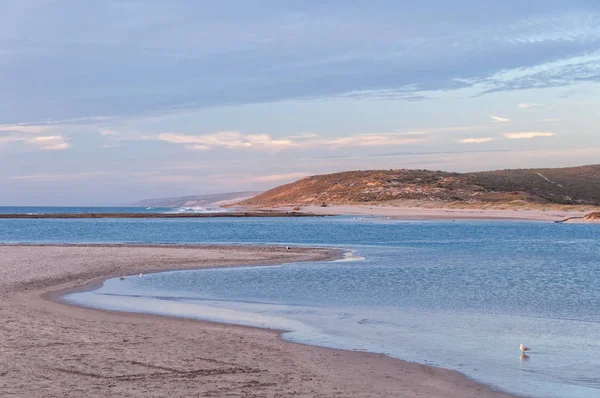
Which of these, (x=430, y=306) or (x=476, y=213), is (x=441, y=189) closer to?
(x=476, y=213)

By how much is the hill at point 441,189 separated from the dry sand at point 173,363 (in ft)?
382

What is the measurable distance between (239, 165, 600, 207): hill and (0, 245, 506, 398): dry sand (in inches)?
4588

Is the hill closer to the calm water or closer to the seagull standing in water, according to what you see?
the calm water

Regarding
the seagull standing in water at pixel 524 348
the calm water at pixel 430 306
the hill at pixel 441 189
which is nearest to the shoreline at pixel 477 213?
the hill at pixel 441 189

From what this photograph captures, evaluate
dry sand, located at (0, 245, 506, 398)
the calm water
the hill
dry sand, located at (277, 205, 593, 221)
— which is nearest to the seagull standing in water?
the calm water

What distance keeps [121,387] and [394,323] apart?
843 centimetres

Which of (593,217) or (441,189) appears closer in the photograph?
(593,217)

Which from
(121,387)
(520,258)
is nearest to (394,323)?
(121,387)

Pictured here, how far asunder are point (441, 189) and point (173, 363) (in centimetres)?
13996

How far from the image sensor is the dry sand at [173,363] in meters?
10.2

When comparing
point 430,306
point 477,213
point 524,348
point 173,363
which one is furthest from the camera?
point 477,213

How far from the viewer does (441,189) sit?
147750mm

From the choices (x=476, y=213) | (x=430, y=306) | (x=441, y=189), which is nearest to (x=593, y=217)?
(x=476, y=213)

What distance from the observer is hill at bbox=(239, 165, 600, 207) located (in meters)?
141
